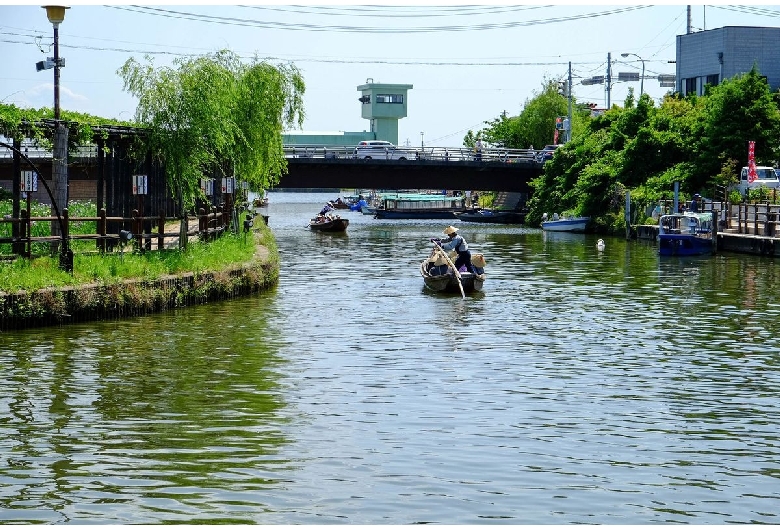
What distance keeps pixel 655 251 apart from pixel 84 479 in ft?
149

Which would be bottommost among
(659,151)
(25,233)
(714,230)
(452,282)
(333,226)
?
(452,282)

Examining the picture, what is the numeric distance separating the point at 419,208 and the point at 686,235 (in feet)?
225

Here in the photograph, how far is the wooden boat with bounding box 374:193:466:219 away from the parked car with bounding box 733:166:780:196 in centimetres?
5171

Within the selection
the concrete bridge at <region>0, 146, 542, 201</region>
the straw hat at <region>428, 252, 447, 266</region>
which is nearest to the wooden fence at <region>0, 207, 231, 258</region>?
the straw hat at <region>428, 252, 447, 266</region>

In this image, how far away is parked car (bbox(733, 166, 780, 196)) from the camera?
2468 inches

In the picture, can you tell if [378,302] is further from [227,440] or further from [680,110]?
[680,110]

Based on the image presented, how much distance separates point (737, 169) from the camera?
67.3m

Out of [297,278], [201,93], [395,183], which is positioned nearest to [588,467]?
[201,93]

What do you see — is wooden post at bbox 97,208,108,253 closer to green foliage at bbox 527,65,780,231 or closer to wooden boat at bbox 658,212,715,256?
wooden boat at bbox 658,212,715,256

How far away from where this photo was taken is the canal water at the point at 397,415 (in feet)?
39.8

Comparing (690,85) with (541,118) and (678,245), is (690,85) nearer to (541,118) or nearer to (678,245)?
(541,118)

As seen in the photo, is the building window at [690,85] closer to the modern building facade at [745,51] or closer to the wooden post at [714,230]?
the modern building facade at [745,51]

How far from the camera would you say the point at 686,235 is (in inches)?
2025

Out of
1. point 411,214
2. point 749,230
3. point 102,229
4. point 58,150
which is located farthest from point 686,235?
point 411,214
